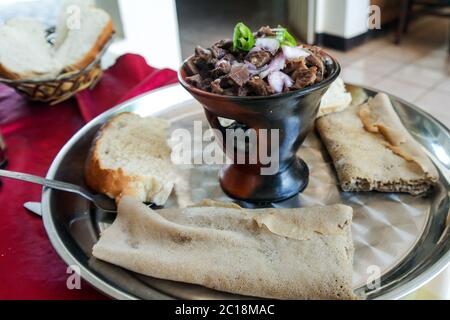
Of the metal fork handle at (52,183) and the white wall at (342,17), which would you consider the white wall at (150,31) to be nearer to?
the metal fork handle at (52,183)

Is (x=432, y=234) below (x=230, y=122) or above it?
below

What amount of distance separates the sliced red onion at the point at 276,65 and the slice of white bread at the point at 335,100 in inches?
12.0

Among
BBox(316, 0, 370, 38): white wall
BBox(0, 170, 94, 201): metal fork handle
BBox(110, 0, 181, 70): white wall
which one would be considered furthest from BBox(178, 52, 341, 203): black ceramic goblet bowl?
BBox(316, 0, 370, 38): white wall

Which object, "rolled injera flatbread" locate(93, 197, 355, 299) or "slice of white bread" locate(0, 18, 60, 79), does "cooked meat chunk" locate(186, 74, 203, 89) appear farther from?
"slice of white bread" locate(0, 18, 60, 79)

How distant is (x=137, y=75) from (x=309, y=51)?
675mm

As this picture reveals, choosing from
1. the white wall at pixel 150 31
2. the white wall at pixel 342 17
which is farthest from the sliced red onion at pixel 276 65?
the white wall at pixel 342 17

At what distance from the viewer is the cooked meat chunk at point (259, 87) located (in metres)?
0.58

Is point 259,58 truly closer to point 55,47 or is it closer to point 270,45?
point 270,45

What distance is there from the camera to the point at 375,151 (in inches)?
30.6

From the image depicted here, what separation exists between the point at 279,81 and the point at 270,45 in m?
0.08

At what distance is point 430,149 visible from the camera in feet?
2.71

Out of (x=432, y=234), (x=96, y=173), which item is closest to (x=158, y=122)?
(x=96, y=173)

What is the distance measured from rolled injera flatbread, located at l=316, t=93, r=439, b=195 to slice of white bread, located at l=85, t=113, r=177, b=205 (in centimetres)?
32
